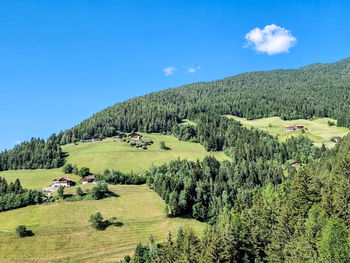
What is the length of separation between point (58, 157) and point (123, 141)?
150 ft

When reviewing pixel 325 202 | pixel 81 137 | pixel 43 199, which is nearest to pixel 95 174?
pixel 43 199

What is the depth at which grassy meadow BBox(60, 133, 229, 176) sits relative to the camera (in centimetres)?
14000

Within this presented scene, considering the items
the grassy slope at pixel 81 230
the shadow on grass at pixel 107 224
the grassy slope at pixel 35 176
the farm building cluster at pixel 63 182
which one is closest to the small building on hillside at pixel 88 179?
the farm building cluster at pixel 63 182

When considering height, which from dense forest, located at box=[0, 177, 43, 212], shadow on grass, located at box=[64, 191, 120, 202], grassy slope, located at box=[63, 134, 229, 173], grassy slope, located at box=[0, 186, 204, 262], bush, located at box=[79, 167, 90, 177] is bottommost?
grassy slope, located at box=[0, 186, 204, 262]

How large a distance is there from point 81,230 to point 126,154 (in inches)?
3089

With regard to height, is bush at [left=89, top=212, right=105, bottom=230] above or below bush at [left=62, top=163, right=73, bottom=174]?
below

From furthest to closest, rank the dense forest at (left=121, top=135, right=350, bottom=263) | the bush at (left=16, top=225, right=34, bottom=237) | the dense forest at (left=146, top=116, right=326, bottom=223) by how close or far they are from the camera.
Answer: the dense forest at (left=146, top=116, right=326, bottom=223) < the bush at (left=16, top=225, right=34, bottom=237) < the dense forest at (left=121, top=135, right=350, bottom=263)

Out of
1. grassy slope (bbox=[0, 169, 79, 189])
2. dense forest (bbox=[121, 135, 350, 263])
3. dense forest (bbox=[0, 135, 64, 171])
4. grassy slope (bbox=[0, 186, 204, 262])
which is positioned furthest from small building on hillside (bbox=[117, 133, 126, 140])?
dense forest (bbox=[121, 135, 350, 263])

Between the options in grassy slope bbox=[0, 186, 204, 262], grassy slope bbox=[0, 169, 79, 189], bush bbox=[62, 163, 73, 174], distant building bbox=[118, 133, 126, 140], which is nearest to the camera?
grassy slope bbox=[0, 186, 204, 262]

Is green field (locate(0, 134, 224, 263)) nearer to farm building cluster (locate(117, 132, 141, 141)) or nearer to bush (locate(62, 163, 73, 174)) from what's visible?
bush (locate(62, 163, 73, 174))

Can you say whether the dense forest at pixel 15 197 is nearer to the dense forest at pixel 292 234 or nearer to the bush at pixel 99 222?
the bush at pixel 99 222

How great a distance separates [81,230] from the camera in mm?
80312

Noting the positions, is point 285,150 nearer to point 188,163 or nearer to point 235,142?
point 235,142

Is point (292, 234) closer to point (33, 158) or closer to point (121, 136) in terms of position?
point (33, 158)
